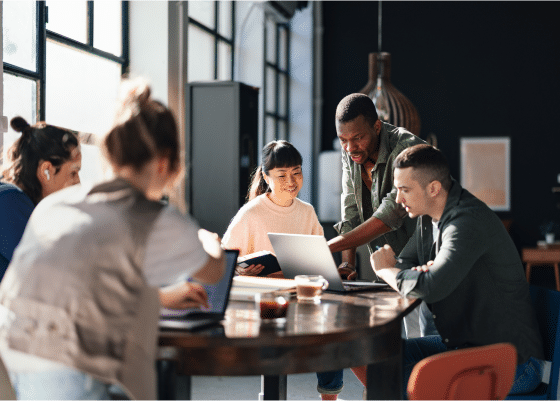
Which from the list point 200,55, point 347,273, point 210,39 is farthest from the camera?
point 210,39

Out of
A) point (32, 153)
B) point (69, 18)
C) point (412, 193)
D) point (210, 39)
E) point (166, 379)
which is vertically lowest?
point (166, 379)

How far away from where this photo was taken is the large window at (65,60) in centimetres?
338

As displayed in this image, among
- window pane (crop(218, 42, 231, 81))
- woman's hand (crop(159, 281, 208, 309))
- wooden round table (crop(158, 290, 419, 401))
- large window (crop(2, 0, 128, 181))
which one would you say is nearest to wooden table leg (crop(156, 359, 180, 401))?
wooden round table (crop(158, 290, 419, 401))

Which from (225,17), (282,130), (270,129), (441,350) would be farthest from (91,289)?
(282,130)

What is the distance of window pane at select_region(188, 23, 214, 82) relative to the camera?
5.79 meters

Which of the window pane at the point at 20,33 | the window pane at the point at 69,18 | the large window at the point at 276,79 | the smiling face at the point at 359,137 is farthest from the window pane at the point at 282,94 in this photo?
the smiling face at the point at 359,137

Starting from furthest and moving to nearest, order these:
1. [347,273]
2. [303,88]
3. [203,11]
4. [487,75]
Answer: [303,88]
[487,75]
[203,11]
[347,273]

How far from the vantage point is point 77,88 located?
405cm

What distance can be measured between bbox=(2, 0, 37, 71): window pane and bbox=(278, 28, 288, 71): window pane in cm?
545

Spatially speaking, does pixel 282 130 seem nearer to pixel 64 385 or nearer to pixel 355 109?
pixel 355 109

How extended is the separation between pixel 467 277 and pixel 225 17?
5.56 m

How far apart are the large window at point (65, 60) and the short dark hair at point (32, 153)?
Result: 101cm

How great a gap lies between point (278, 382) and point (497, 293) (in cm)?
92

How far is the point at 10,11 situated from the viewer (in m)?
3.28
